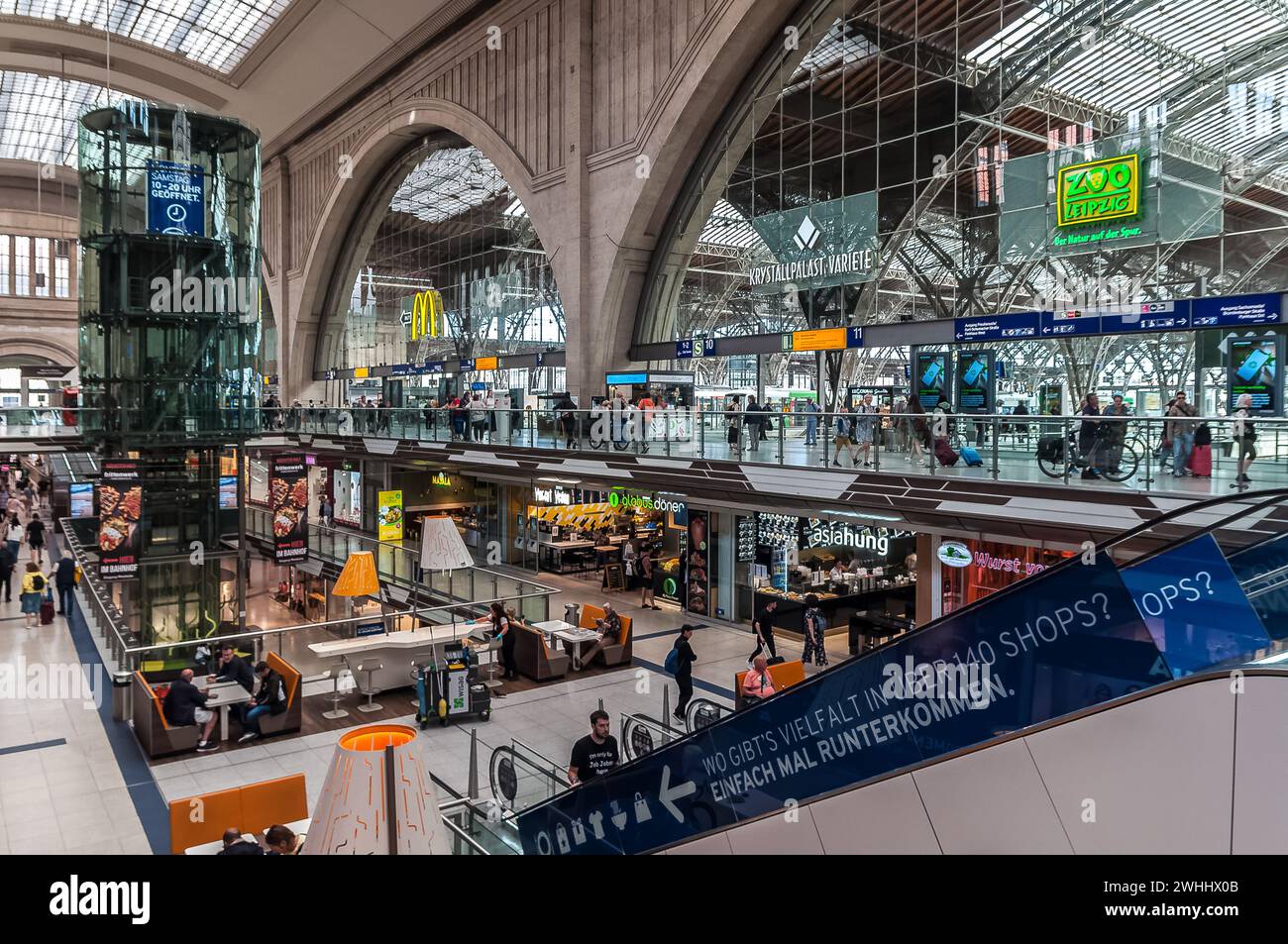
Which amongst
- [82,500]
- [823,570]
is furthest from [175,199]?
[823,570]

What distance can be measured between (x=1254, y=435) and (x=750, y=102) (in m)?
17.2

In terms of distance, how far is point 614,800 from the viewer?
6.24 meters

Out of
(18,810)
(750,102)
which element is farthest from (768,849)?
(750,102)

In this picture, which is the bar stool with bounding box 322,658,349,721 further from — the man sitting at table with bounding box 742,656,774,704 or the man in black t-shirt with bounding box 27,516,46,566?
the man in black t-shirt with bounding box 27,516,46,566

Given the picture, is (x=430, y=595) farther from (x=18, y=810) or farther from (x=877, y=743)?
(x=877, y=743)

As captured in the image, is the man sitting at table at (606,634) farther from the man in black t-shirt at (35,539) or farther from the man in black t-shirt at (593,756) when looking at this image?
the man in black t-shirt at (35,539)

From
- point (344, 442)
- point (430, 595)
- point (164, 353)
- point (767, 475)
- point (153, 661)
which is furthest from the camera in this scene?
point (344, 442)

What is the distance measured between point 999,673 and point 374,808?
9.58 feet

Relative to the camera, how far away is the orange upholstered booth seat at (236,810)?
8.16 m

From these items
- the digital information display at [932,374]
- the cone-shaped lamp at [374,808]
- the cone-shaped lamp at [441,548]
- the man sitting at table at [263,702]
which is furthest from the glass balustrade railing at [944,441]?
the cone-shaped lamp at [374,808]

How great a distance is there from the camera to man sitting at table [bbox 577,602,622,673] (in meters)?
16.0

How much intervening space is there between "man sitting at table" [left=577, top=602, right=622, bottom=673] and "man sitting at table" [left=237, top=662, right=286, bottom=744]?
540cm

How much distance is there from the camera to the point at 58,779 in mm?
10430

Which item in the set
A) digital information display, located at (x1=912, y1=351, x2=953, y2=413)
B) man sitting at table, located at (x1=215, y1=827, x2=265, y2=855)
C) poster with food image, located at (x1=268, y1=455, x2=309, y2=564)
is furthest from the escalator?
poster with food image, located at (x1=268, y1=455, x2=309, y2=564)
